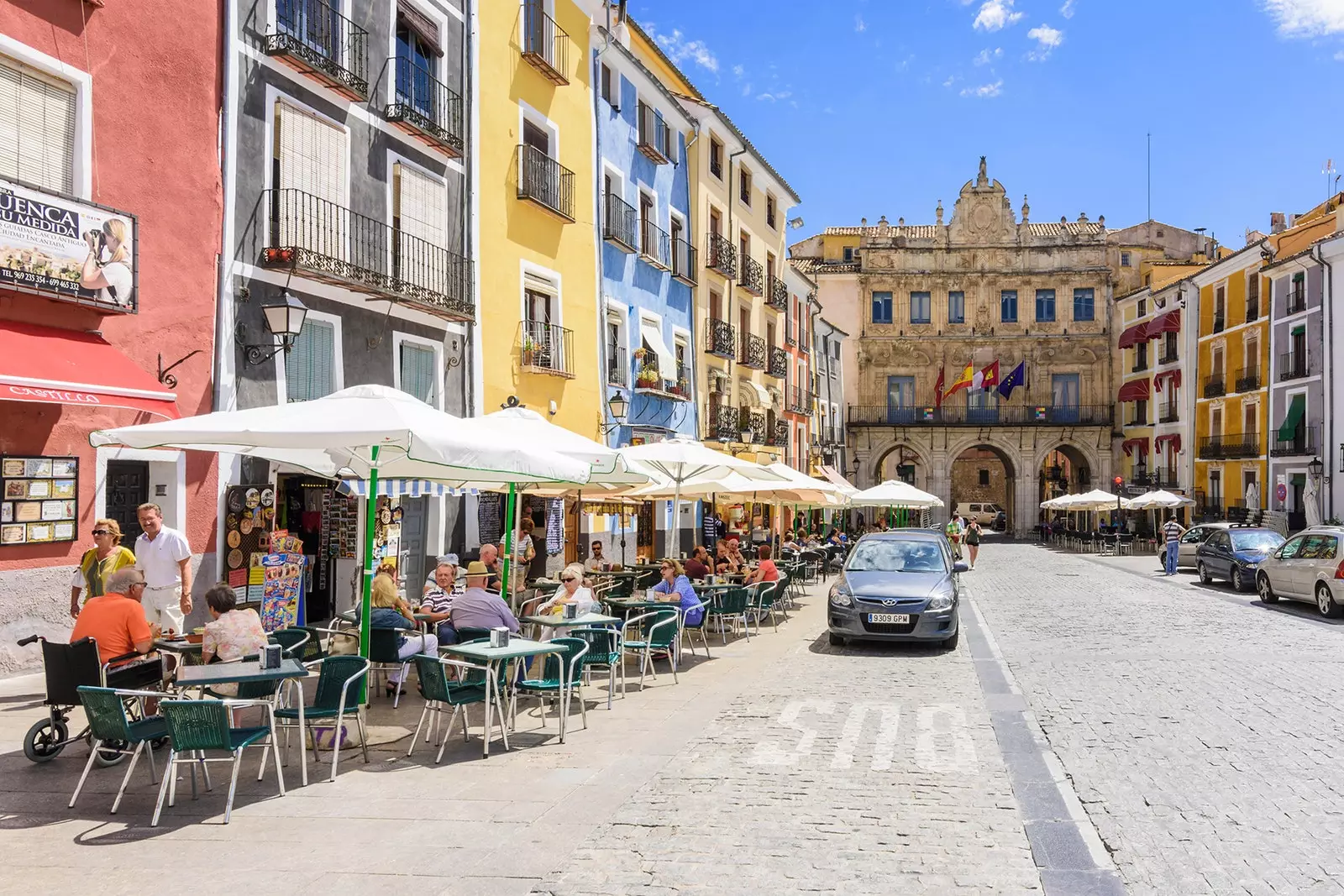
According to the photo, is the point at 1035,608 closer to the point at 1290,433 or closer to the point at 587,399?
the point at 587,399

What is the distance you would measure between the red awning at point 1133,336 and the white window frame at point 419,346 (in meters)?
45.7

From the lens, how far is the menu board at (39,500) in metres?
10.3

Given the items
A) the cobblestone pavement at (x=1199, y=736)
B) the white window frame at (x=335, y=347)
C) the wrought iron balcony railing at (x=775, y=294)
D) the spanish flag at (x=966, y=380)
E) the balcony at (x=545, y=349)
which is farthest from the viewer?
the spanish flag at (x=966, y=380)

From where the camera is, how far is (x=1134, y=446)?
190 ft

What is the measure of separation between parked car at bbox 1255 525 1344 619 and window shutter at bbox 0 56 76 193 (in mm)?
19590

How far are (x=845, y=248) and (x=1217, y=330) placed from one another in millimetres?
22347

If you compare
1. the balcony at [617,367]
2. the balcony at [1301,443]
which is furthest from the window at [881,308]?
the balcony at [617,367]

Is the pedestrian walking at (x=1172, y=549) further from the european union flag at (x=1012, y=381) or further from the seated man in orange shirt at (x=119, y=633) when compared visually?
the seated man in orange shirt at (x=119, y=633)

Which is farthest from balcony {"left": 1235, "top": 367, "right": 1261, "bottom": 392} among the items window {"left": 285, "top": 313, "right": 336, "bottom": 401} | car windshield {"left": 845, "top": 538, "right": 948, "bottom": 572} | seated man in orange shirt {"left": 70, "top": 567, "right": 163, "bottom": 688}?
seated man in orange shirt {"left": 70, "top": 567, "right": 163, "bottom": 688}

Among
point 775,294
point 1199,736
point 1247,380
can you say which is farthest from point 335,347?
point 1247,380

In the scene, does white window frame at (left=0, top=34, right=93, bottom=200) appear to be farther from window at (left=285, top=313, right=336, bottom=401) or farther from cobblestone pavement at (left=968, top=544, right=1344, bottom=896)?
cobblestone pavement at (left=968, top=544, right=1344, bottom=896)

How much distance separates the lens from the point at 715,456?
15.4m

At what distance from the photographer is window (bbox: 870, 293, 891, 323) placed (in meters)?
61.7

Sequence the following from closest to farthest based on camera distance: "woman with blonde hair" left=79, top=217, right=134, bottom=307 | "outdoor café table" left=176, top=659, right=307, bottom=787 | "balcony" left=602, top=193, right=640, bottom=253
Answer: "outdoor café table" left=176, top=659, right=307, bottom=787, "woman with blonde hair" left=79, top=217, right=134, bottom=307, "balcony" left=602, top=193, right=640, bottom=253
